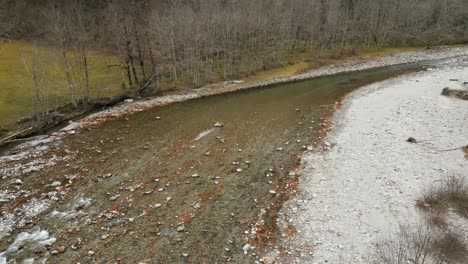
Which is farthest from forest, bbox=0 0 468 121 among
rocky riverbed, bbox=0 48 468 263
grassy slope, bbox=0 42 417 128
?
rocky riverbed, bbox=0 48 468 263

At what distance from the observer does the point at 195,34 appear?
2053 inches

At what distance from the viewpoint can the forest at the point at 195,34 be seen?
45.0 meters

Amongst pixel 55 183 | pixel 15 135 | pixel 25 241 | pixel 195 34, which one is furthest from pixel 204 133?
pixel 195 34

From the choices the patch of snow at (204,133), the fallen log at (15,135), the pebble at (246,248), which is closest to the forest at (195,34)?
the fallen log at (15,135)

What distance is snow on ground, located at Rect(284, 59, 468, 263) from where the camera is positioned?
49.5 feet

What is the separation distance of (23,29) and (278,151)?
6450 cm

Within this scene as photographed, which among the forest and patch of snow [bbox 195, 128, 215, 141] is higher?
the forest

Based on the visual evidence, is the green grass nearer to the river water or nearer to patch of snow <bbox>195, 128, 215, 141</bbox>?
the river water

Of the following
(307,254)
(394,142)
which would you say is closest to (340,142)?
(394,142)

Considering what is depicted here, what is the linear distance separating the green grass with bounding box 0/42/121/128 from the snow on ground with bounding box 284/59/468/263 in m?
32.2

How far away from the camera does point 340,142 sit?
26.3 m

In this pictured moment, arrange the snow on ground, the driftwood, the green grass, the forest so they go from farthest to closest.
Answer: the forest → the green grass → the driftwood → the snow on ground

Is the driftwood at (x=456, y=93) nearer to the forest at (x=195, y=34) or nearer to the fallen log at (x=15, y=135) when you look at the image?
the forest at (x=195, y=34)

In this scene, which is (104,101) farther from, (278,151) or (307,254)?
(307,254)
